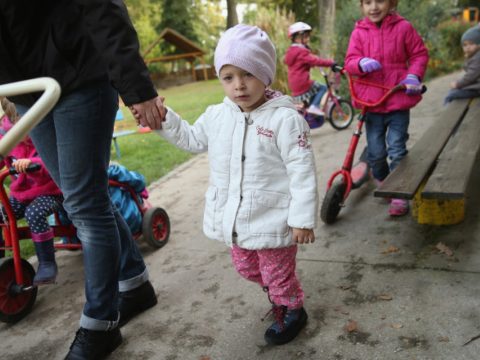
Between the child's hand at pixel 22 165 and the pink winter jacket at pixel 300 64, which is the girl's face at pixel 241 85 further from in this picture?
the pink winter jacket at pixel 300 64

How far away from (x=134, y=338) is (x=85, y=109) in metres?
1.24

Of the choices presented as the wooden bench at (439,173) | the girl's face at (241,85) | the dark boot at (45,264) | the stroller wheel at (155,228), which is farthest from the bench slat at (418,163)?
the dark boot at (45,264)

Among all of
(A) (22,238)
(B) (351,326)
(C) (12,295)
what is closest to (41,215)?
(A) (22,238)

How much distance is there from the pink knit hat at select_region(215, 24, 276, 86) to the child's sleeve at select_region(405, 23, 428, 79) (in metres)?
1.78

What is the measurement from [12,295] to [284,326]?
1.66 metres

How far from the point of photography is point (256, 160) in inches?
81.0

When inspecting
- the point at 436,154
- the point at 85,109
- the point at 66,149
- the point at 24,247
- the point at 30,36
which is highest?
the point at 30,36

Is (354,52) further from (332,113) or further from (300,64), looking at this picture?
(332,113)

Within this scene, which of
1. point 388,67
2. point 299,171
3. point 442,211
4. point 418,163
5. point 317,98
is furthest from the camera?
point 317,98

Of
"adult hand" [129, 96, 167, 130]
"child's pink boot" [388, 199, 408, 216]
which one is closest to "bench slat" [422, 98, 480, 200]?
"child's pink boot" [388, 199, 408, 216]

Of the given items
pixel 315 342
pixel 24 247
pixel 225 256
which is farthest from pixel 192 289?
pixel 24 247

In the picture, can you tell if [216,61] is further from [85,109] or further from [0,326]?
[0,326]

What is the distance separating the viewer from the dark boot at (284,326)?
226cm

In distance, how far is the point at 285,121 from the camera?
2002mm
